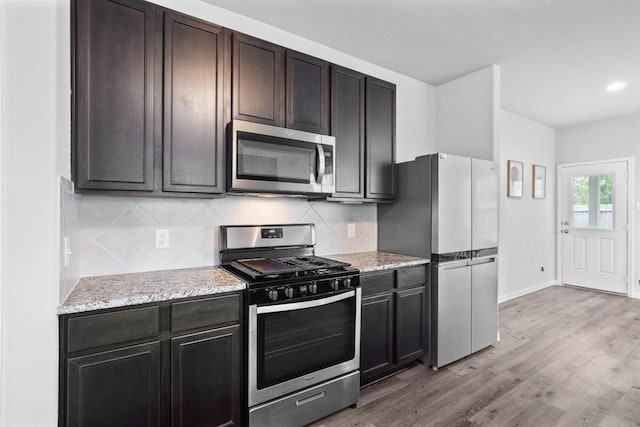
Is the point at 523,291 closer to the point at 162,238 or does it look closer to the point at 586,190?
the point at 586,190

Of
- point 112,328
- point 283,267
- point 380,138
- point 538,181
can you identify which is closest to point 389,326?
point 283,267

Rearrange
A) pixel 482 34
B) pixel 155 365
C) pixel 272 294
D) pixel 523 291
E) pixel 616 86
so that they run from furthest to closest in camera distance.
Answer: pixel 523 291
pixel 616 86
pixel 482 34
pixel 272 294
pixel 155 365

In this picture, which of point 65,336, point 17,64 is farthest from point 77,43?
point 65,336

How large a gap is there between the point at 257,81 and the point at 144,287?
4.87 feet

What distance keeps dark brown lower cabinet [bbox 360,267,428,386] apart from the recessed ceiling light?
3358mm

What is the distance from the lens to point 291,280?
1939 mm

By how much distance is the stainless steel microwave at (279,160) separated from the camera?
6.82 ft

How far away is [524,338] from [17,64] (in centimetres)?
435

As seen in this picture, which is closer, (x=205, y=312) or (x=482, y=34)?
(x=205, y=312)

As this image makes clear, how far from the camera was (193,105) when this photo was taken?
2.01 metres

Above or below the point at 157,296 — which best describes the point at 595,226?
above

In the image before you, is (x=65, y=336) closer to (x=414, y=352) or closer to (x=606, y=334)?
(x=414, y=352)

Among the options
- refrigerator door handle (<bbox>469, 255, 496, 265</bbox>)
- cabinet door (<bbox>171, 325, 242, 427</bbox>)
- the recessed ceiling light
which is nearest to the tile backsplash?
cabinet door (<bbox>171, 325, 242, 427</bbox>)

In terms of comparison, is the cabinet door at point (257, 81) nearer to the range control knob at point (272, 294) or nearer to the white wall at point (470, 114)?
the range control knob at point (272, 294)
